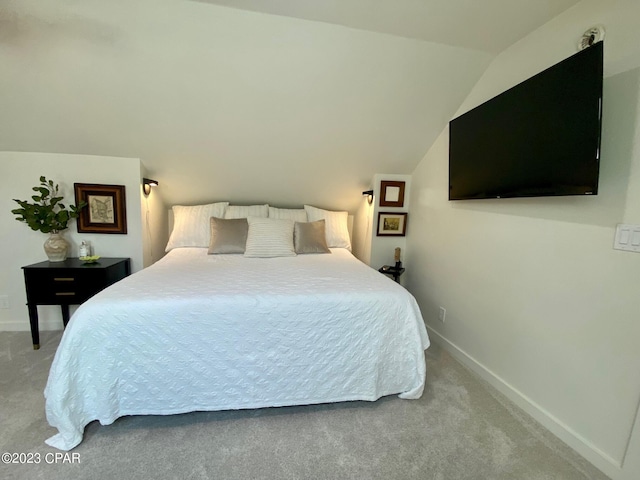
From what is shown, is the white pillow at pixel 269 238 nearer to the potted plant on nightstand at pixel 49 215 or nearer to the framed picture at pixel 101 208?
the framed picture at pixel 101 208

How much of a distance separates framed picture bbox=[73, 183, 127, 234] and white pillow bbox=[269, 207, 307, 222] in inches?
54.9

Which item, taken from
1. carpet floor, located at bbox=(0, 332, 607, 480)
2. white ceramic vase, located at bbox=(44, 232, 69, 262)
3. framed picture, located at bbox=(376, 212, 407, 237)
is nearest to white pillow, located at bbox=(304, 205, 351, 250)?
framed picture, located at bbox=(376, 212, 407, 237)

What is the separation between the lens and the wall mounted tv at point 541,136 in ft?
3.98

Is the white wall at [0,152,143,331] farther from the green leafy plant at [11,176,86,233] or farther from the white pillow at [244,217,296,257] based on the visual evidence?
the white pillow at [244,217,296,257]

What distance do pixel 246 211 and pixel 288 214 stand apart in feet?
1.50

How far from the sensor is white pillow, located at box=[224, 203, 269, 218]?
2.90 m

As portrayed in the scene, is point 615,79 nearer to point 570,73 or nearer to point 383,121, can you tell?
point 570,73

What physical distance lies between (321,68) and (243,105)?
2.23ft

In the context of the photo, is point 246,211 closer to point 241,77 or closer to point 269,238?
point 269,238

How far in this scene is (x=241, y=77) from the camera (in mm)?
1964

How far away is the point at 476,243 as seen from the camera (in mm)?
2068

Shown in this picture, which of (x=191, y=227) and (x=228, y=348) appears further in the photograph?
(x=191, y=227)

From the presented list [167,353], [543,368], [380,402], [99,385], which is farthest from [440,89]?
[99,385]

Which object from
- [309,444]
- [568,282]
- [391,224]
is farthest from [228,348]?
[391,224]
